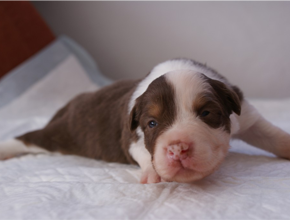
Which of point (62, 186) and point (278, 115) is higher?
point (62, 186)

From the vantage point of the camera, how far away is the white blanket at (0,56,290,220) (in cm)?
178

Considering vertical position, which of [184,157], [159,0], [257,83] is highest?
[159,0]

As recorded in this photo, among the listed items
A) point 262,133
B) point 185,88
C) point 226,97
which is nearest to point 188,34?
point 262,133

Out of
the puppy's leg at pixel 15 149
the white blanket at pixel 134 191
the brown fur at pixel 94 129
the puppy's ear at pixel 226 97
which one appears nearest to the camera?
the white blanket at pixel 134 191

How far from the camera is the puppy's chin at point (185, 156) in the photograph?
6.45ft

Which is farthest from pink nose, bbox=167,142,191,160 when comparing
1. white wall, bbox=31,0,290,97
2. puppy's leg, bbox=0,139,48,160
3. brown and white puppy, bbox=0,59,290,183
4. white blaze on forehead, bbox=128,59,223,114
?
white wall, bbox=31,0,290,97

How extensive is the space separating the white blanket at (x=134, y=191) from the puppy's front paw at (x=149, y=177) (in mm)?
108

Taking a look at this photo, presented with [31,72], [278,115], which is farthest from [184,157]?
[31,72]

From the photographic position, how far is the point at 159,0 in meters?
6.69

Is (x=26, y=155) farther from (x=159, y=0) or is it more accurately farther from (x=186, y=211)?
(x=159, y=0)

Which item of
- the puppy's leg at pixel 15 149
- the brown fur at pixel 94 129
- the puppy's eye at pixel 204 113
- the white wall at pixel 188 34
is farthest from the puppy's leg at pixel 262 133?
the white wall at pixel 188 34

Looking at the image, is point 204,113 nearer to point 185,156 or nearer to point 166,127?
point 166,127

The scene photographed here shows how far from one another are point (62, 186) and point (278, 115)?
3.11 metres

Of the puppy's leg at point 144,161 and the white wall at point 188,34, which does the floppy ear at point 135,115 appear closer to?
the puppy's leg at point 144,161
